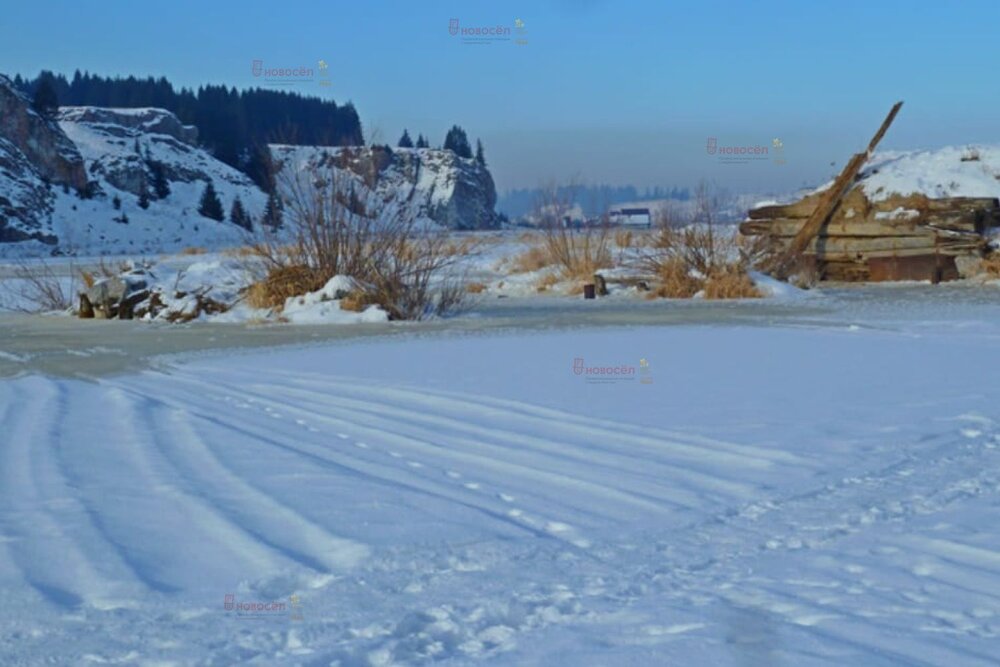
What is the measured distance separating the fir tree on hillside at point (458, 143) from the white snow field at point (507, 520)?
11008cm

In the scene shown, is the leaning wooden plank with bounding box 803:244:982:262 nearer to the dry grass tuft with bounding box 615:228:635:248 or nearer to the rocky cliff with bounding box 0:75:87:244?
the dry grass tuft with bounding box 615:228:635:248

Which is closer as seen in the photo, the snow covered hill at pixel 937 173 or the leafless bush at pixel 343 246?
the leafless bush at pixel 343 246

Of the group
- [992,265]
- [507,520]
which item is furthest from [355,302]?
[992,265]

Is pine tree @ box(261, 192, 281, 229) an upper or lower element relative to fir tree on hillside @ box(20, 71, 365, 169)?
lower

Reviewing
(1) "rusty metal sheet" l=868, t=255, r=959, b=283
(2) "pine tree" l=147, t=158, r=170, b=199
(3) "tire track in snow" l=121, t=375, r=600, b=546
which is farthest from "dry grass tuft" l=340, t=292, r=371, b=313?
(2) "pine tree" l=147, t=158, r=170, b=199

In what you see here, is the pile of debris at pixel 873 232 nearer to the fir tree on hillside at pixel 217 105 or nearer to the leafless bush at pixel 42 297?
the leafless bush at pixel 42 297

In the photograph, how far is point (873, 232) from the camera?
24.0m

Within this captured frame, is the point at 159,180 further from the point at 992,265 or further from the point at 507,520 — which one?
the point at 507,520

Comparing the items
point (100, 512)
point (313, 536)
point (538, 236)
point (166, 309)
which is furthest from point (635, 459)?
point (538, 236)

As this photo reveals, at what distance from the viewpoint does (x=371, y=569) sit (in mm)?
4441

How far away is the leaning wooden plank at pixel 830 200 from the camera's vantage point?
79.5ft

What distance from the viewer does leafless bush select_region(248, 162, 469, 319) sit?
705 inches

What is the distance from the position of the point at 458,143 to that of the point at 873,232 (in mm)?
98042

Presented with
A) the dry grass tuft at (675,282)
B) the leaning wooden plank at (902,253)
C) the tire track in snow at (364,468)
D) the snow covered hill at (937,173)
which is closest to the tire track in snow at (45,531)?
the tire track in snow at (364,468)
